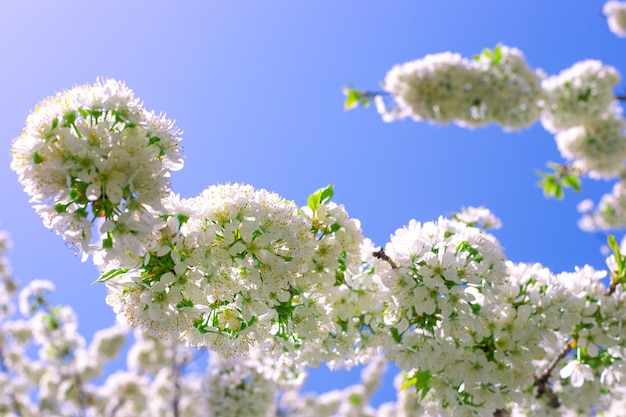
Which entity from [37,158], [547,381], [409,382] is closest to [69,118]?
[37,158]

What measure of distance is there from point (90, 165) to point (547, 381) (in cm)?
346

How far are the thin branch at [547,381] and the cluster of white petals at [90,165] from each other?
279cm

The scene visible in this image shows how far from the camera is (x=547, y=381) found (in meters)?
3.69

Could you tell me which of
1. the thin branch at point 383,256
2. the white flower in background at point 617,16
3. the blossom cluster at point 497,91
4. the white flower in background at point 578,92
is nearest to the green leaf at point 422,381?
the thin branch at point 383,256

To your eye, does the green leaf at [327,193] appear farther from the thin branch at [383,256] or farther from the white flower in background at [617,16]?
the white flower in background at [617,16]

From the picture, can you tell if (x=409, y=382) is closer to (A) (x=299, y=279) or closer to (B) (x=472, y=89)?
(A) (x=299, y=279)

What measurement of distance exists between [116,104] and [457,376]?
7.30ft

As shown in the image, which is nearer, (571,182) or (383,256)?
(383,256)

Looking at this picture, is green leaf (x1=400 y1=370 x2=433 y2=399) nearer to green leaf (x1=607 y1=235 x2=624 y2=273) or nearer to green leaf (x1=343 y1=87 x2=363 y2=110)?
green leaf (x1=607 y1=235 x2=624 y2=273)

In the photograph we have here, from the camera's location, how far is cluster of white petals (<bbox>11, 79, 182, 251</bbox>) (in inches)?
76.1

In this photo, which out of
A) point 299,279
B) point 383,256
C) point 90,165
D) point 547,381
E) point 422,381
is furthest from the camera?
point 547,381

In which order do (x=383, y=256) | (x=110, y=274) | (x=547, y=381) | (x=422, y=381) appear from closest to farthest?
1. (x=110, y=274)
2. (x=383, y=256)
3. (x=422, y=381)
4. (x=547, y=381)

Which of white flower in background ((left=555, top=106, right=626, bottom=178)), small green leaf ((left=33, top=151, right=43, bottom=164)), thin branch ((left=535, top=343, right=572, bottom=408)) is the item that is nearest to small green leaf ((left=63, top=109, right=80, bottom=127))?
small green leaf ((left=33, top=151, right=43, bottom=164))

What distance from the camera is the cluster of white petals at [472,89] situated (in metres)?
4.78
